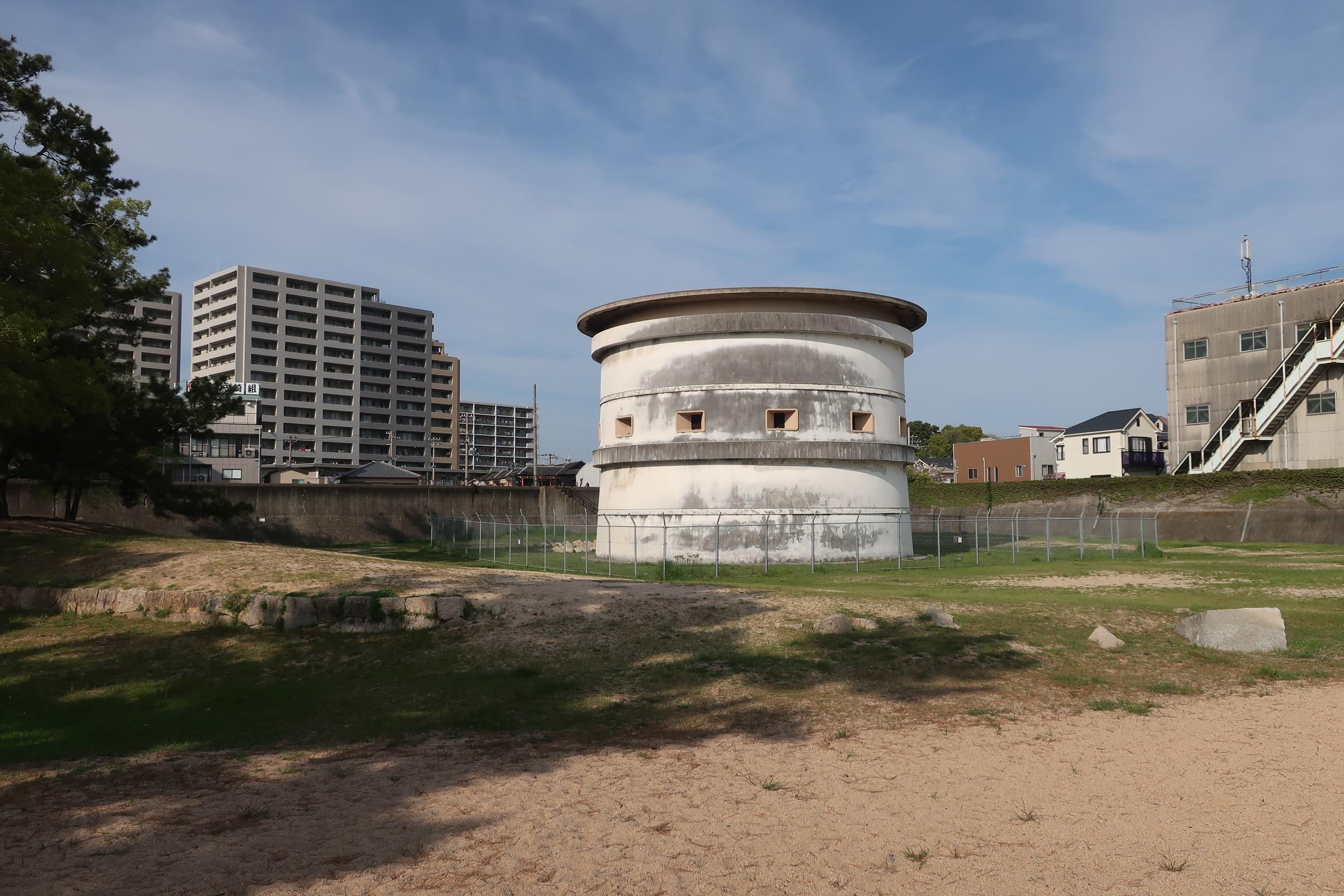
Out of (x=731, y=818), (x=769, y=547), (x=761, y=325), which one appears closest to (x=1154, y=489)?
(x=769, y=547)

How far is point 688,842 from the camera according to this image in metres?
7.51

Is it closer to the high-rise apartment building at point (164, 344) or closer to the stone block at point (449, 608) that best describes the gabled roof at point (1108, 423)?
the stone block at point (449, 608)

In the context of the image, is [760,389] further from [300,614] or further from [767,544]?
[300,614]

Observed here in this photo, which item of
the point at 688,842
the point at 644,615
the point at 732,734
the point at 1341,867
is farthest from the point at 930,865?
Result: the point at 644,615

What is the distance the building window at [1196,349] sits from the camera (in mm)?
53938

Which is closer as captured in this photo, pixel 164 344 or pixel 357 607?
pixel 357 607

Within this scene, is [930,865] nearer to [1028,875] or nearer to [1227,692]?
[1028,875]

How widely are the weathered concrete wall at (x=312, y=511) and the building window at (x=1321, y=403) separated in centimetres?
3934

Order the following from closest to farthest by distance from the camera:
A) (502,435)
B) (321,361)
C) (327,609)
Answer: (327,609), (321,361), (502,435)

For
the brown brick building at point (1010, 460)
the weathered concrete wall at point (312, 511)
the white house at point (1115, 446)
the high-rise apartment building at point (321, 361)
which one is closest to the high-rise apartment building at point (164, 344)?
the high-rise apartment building at point (321, 361)

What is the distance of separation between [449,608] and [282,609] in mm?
3051

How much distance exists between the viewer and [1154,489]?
47531 millimetres

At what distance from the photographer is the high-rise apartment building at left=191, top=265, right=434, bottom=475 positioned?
11338cm

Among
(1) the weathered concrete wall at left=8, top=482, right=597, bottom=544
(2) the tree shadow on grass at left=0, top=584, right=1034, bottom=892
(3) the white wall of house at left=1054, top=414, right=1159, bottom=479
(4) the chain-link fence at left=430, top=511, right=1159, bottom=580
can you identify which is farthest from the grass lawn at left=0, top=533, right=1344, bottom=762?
(3) the white wall of house at left=1054, top=414, right=1159, bottom=479
